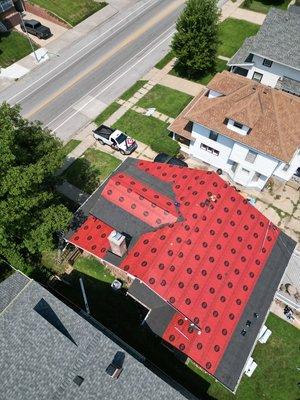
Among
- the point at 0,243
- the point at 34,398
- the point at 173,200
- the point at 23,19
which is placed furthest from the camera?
the point at 23,19

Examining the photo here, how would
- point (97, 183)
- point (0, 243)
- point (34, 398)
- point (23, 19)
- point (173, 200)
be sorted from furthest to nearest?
point (23, 19) < point (97, 183) < point (173, 200) < point (0, 243) < point (34, 398)

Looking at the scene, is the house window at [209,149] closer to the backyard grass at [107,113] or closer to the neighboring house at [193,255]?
the neighboring house at [193,255]

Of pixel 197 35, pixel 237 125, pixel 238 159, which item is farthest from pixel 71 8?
pixel 238 159

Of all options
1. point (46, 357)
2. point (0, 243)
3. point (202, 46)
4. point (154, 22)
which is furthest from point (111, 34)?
point (46, 357)

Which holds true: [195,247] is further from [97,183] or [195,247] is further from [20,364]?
[97,183]

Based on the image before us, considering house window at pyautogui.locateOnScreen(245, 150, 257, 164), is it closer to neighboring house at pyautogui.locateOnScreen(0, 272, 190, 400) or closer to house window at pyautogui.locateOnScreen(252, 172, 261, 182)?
house window at pyautogui.locateOnScreen(252, 172, 261, 182)

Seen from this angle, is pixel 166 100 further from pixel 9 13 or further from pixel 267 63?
pixel 9 13
